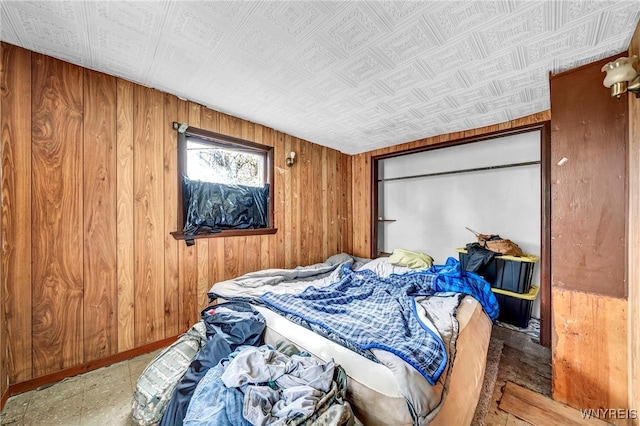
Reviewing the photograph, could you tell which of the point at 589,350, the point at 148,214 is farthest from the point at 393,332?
the point at 148,214

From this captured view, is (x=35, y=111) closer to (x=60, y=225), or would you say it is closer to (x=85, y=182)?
(x=85, y=182)

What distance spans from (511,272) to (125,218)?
348 cm

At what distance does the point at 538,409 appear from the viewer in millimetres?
1519

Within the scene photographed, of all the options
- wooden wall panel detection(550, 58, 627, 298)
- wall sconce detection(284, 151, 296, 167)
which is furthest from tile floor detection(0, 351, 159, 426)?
wooden wall panel detection(550, 58, 627, 298)

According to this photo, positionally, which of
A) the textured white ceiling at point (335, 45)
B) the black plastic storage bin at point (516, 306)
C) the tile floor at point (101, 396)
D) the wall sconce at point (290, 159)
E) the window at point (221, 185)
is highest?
the textured white ceiling at point (335, 45)

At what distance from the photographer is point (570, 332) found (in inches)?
61.7

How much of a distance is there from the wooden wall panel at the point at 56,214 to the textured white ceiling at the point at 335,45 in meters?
A: 0.23

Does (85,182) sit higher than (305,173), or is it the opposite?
(305,173)

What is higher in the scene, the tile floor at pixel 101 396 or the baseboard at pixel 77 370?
the baseboard at pixel 77 370

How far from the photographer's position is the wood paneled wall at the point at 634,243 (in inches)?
47.9

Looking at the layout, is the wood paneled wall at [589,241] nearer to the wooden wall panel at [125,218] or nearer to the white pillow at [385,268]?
the white pillow at [385,268]

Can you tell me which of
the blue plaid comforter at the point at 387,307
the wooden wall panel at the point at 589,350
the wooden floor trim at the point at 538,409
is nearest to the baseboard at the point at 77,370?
the blue plaid comforter at the point at 387,307

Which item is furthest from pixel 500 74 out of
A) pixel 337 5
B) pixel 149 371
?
pixel 149 371

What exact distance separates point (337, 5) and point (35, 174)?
210 centimetres
